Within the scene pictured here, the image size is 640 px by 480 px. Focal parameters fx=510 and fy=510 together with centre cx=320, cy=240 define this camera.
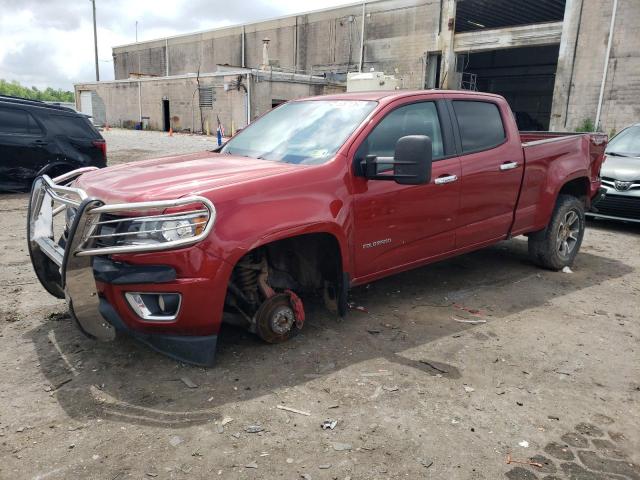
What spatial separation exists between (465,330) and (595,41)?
22117 mm

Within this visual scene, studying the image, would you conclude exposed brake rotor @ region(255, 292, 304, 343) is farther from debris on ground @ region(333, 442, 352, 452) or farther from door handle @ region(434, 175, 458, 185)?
door handle @ region(434, 175, 458, 185)

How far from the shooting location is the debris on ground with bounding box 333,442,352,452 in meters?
2.55

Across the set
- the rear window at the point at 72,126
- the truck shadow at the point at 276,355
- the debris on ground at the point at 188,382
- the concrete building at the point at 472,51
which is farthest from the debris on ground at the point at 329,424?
the concrete building at the point at 472,51

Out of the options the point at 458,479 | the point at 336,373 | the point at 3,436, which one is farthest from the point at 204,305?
the point at 458,479

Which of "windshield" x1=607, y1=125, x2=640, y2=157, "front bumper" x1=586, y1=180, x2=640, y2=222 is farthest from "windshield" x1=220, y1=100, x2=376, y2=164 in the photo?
"windshield" x1=607, y1=125, x2=640, y2=157

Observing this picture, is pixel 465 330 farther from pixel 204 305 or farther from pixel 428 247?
pixel 204 305

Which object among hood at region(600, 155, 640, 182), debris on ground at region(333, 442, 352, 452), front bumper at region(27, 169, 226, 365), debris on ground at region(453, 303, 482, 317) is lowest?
debris on ground at region(453, 303, 482, 317)

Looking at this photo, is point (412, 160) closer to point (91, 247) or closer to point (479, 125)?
point (479, 125)

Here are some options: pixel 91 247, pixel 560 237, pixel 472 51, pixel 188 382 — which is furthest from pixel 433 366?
pixel 472 51

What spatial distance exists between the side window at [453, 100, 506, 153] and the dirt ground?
1451 millimetres

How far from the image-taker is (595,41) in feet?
70.0

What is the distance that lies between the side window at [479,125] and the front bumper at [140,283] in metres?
2.65

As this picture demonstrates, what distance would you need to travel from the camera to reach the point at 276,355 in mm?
3504

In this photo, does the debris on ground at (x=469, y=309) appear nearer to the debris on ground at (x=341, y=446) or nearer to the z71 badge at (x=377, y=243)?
the z71 badge at (x=377, y=243)
